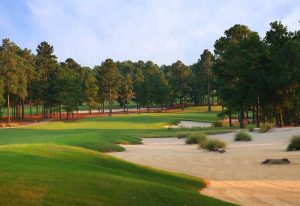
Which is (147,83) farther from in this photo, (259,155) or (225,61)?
(259,155)

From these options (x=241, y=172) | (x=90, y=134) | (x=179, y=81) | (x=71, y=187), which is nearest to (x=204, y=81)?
(x=179, y=81)

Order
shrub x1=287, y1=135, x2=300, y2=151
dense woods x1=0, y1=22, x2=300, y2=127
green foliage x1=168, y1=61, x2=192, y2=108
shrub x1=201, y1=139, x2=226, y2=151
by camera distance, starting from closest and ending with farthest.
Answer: shrub x1=287, y1=135, x2=300, y2=151
shrub x1=201, y1=139, x2=226, y2=151
dense woods x1=0, y1=22, x2=300, y2=127
green foliage x1=168, y1=61, x2=192, y2=108

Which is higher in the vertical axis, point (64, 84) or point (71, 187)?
point (64, 84)

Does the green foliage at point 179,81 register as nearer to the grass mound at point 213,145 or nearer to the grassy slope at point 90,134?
the grassy slope at point 90,134

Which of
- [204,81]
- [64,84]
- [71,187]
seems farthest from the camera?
[204,81]

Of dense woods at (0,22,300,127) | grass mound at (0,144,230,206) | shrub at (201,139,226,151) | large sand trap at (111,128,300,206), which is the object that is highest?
dense woods at (0,22,300,127)

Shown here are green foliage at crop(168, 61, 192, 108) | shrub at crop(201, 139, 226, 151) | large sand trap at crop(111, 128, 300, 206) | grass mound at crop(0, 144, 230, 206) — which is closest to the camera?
grass mound at crop(0, 144, 230, 206)

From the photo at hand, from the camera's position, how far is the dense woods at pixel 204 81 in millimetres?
50875

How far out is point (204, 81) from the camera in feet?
429

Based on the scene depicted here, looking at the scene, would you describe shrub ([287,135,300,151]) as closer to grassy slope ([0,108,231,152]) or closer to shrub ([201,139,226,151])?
shrub ([201,139,226,151])

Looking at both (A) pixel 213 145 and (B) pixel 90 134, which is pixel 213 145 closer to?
(A) pixel 213 145

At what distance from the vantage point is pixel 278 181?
14.9 meters

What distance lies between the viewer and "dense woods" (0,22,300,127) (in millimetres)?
50875

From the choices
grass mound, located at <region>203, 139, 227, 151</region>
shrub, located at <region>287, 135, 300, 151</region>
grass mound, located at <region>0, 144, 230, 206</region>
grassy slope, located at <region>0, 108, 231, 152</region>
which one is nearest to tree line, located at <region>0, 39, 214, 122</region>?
grassy slope, located at <region>0, 108, 231, 152</region>
